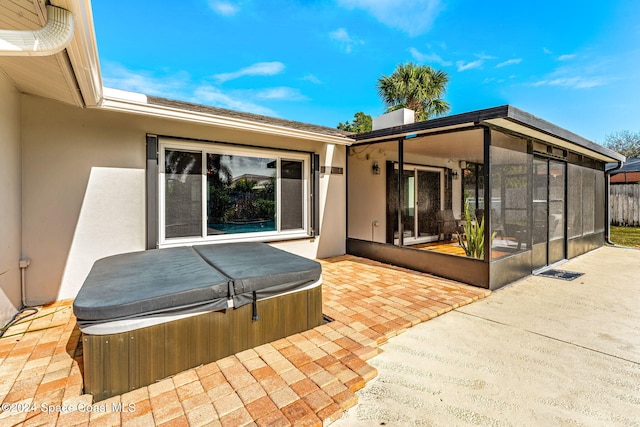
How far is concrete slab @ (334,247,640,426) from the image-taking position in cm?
203

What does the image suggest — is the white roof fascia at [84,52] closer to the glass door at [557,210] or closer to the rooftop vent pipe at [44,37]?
the rooftop vent pipe at [44,37]

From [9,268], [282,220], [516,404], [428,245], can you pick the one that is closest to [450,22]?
[428,245]

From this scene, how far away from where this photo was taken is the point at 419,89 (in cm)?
1769

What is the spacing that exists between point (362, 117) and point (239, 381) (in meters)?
28.6

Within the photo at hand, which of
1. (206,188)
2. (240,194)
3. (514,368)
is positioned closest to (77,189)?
(206,188)

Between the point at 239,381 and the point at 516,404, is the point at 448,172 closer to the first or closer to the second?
the point at 516,404

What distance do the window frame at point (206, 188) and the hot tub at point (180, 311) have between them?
4.27 ft

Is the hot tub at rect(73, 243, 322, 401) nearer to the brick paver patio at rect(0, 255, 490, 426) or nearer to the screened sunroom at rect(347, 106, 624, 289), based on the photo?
the brick paver patio at rect(0, 255, 490, 426)

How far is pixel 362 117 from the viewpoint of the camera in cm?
2836

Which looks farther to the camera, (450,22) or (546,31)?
(450,22)

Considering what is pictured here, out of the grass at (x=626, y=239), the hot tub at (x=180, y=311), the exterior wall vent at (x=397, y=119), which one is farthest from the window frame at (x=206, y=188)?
the grass at (x=626, y=239)

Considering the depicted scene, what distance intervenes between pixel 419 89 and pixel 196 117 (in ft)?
54.5

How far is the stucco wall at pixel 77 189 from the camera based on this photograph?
386 centimetres

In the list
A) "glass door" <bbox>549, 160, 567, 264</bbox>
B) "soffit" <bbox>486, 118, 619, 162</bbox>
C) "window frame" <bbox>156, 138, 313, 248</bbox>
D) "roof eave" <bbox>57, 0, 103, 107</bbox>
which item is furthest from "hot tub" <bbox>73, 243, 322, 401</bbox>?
"glass door" <bbox>549, 160, 567, 264</bbox>
